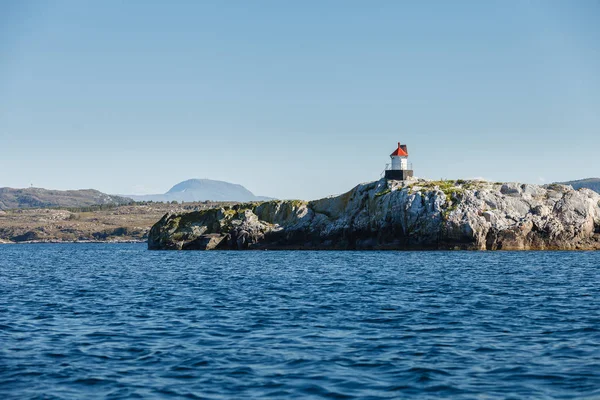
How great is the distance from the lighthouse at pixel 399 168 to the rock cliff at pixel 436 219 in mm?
4300

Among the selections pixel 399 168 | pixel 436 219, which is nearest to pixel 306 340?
pixel 436 219

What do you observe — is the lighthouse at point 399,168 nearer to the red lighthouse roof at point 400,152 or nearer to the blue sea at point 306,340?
the red lighthouse roof at point 400,152

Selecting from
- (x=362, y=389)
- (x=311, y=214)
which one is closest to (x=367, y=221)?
(x=311, y=214)

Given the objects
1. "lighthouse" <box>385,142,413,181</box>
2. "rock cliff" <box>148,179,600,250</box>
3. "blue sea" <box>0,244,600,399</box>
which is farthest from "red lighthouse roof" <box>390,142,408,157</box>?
"blue sea" <box>0,244,600,399</box>

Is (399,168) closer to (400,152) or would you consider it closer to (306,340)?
(400,152)

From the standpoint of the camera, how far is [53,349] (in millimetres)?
25922

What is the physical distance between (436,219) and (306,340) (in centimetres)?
8088

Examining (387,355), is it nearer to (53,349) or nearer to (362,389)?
(362,389)

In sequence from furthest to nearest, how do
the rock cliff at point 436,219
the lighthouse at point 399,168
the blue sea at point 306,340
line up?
the lighthouse at point 399,168, the rock cliff at point 436,219, the blue sea at point 306,340

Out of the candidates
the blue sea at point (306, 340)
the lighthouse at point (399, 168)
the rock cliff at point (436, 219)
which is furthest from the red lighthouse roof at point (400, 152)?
the blue sea at point (306, 340)

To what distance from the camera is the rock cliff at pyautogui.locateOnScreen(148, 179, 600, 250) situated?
104188 mm

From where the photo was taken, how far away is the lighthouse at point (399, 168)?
12250 centimetres

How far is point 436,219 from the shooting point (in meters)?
105

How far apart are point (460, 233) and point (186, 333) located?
264 feet
